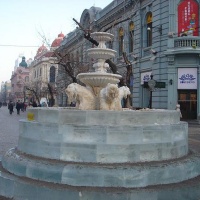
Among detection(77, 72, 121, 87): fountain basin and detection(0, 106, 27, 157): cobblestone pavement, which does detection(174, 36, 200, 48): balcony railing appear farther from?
detection(77, 72, 121, 87): fountain basin

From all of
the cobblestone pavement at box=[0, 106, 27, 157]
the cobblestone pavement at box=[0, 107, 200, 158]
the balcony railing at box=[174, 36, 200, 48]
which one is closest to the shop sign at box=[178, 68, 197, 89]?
the balcony railing at box=[174, 36, 200, 48]

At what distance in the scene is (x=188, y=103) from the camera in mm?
24031

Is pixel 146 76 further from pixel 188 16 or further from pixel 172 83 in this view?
pixel 188 16

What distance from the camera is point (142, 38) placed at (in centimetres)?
2805

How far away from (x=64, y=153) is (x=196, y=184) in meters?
2.50

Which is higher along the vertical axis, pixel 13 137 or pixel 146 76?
pixel 146 76

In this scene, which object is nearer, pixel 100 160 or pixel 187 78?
pixel 100 160

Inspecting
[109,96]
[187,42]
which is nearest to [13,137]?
[109,96]

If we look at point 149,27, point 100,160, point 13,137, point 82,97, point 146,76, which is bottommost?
point 13,137

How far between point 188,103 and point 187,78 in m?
2.03

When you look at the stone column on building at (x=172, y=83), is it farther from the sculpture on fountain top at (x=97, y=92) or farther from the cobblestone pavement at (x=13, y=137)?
the sculpture on fountain top at (x=97, y=92)

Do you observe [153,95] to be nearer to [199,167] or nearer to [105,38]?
[105,38]

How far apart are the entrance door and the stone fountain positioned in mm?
18190

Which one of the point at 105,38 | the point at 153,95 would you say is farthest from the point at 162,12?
the point at 105,38
